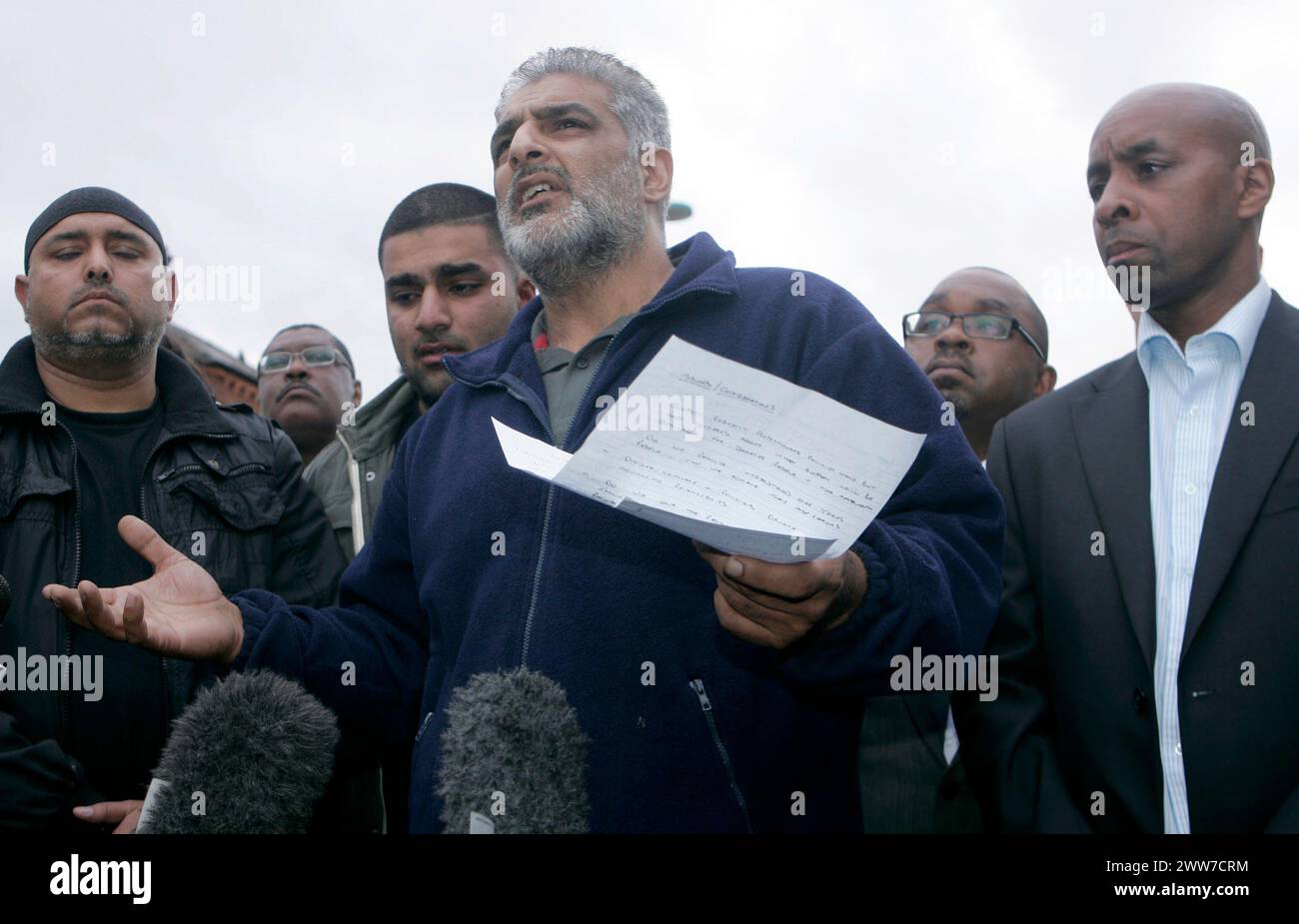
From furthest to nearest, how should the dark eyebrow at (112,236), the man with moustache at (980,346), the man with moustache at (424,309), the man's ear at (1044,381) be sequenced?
Answer: the man's ear at (1044,381) → the man with moustache at (980,346) → the man with moustache at (424,309) → the dark eyebrow at (112,236)

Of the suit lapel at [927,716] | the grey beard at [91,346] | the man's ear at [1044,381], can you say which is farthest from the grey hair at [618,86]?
the man's ear at [1044,381]

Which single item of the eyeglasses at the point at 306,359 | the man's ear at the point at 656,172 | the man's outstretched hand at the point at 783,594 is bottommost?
the man's outstretched hand at the point at 783,594

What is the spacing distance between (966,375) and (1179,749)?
210 centimetres

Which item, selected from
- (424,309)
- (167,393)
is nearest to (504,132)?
(424,309)

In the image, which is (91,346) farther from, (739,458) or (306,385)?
(306,385)

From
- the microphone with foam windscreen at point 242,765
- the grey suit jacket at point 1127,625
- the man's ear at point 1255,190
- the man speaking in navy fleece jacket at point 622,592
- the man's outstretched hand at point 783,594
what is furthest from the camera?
the man's ear at point 1255,190

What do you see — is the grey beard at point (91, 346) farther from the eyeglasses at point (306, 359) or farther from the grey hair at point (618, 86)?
the eyeglasses at point (306, 359)

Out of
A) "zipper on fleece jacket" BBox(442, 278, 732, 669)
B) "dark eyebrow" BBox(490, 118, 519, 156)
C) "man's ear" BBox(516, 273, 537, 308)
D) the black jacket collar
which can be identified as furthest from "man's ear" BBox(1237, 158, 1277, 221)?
the black jacket collar

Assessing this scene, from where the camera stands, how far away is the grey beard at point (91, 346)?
11.5 feet

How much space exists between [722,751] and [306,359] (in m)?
4.41

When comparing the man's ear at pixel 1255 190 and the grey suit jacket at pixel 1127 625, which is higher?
the man's ear at pixel 1255 190

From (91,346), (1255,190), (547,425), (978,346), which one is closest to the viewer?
(547,425)

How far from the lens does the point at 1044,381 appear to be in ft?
16.3

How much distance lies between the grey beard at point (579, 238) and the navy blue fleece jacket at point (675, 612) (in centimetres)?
27
